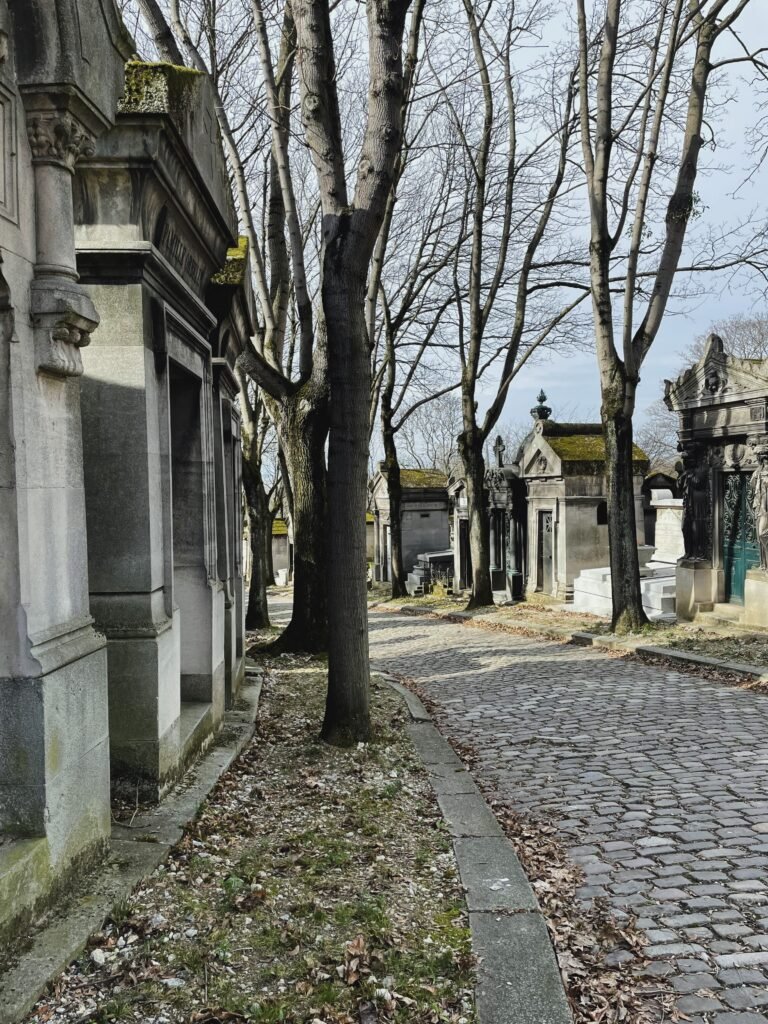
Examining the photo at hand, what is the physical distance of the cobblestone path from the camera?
3.43m

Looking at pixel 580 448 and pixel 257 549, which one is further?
pixel 580 448

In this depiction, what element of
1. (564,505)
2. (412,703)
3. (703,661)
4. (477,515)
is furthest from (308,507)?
(564,505)

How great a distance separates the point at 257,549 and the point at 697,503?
326 inches

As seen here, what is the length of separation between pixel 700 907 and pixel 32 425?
139 inches

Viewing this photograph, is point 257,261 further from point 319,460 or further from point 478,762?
point 478,762

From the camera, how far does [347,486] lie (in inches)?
253

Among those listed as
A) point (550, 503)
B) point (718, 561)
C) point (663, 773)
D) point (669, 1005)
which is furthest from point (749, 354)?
point (669, 1005)

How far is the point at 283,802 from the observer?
508 centimetres

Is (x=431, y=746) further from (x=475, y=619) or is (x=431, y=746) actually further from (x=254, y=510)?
(x=475, y=619)

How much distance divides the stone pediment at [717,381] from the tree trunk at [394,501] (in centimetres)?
1019

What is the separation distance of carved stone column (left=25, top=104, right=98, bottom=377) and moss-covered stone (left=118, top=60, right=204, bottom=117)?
38.5 inches

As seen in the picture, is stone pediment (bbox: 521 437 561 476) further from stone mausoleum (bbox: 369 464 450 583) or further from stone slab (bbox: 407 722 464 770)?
stone slab (bbox: 407 722 464 770)

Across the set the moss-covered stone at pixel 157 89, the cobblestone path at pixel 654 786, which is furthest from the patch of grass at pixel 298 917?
the moss-covered stone at pixel 157 89

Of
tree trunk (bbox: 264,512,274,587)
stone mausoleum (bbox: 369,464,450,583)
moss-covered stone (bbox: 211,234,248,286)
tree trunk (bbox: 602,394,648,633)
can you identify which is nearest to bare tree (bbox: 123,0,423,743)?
moss-covered stone (bbox: 211,234,248,286)
